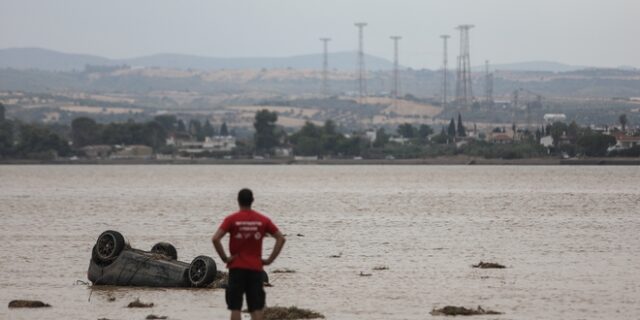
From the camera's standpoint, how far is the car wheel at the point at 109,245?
103 feet

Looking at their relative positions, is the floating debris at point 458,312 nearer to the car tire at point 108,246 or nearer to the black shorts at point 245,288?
the black shorts at point 245,288

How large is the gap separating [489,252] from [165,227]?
19676mm

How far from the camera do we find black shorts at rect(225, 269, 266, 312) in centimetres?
1938

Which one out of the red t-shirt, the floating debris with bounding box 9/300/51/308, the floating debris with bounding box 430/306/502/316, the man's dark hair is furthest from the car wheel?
the man's dark hair

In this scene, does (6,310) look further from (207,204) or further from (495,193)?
(495,193)

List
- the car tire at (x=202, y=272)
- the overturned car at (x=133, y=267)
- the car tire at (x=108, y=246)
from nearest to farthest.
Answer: the car tire at (x=202, y=272) → the overturned car at (x=133, y=267) → the car tire at (x=108, y=246)

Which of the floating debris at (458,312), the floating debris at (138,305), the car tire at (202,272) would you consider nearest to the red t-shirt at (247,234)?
the floating debris at (458,312)

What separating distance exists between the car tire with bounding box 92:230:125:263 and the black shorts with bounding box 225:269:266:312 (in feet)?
40.1

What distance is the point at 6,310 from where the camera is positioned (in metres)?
27.3

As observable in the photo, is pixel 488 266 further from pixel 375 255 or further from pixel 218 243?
pixel 218 243

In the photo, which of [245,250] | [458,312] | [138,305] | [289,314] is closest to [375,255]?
[138,305]

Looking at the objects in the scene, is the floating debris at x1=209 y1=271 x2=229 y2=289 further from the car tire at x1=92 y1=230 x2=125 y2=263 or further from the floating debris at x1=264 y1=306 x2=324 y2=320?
the floating debris at x1=264 y1=306 x2=324 y2=320

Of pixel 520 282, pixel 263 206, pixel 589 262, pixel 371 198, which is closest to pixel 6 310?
pixel 520 282

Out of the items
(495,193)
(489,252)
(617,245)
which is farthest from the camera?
(495,193)
